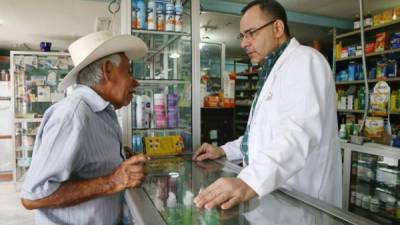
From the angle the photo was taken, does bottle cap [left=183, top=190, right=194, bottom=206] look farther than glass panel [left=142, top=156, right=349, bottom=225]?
Yes

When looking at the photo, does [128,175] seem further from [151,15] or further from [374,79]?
[374,79]

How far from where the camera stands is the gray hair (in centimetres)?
139

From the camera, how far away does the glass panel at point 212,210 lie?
2.92 ft

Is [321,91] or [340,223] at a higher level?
[321,91]

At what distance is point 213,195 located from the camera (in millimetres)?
932

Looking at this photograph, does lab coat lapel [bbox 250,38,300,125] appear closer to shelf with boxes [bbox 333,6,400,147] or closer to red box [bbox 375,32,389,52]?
shelf with boxes [bbox 333,6,400,147]

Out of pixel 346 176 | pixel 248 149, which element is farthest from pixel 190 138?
pixel 346 176

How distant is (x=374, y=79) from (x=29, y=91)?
16.1 ft

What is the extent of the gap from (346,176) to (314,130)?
2161mm

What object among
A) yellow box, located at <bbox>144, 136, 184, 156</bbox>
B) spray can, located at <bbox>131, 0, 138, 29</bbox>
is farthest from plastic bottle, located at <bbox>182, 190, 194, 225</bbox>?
spray can, located at <bbox>131, 0, 138, 29</bbox>

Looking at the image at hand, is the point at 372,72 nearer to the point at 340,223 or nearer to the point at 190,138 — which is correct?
the point at 190,138

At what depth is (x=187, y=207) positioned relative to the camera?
3.35 ft

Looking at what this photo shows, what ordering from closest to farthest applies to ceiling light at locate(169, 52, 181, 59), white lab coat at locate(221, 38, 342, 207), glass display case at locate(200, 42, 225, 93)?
white lab coat at locate(221, 38, 342, 207), ceiling light at locate(169, 52, 181, 59), glass display case at locate(200, 42, 225, 93)

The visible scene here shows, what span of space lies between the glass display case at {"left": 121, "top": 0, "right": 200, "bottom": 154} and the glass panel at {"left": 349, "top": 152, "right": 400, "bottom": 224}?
1728 mm
